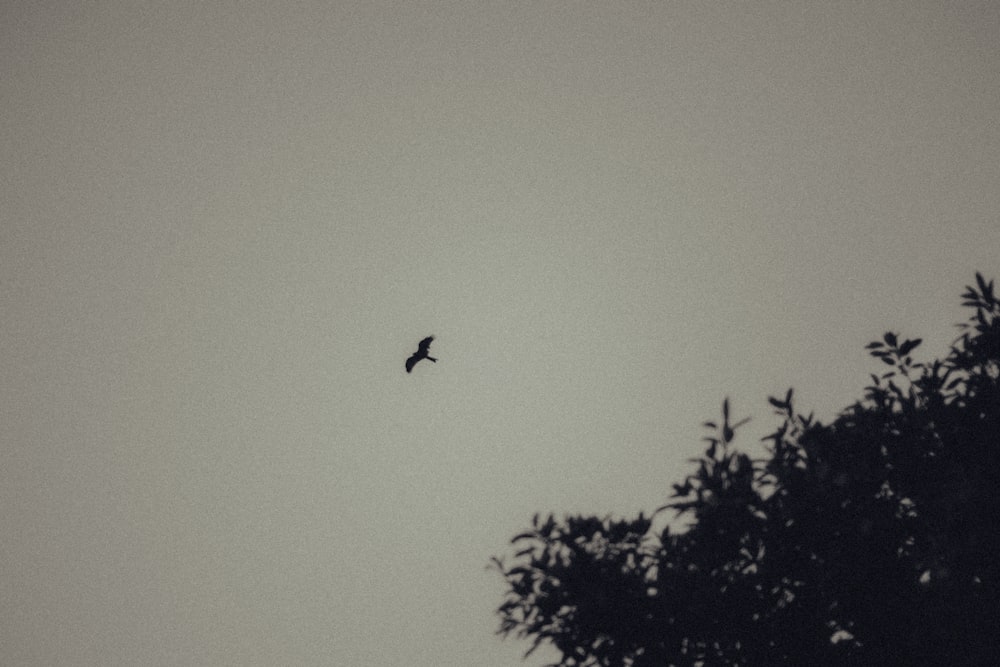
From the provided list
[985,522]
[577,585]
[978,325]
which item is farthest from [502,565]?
Result: [978,325]

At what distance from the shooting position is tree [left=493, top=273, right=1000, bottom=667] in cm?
681

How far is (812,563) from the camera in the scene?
7.48 m

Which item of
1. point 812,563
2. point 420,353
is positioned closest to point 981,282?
point 812,563

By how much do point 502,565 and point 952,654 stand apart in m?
5.38

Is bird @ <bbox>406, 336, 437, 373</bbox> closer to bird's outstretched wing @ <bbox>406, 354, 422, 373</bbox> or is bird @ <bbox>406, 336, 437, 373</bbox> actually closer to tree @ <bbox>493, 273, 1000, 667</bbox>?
bird's outstretched wing @ <bbox>406, 354, 422, 373</bbox>

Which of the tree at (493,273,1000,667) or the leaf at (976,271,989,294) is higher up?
the leaf at (976,271,989,294)

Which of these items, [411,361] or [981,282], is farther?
[411,361]

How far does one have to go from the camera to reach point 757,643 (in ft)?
23.9

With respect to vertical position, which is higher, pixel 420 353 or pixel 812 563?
pixel 420 353

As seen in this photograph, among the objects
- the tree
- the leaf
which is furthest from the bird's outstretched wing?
the leaf

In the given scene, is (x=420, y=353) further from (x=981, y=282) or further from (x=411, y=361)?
(x=981, y=282)

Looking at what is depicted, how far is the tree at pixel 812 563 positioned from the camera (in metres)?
6.81

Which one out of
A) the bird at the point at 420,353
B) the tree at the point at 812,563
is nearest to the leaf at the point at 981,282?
the tree at the point at 812,563

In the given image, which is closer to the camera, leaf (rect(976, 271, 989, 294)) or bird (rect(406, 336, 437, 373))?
leaf (rect(976, 271, 989, 294))
